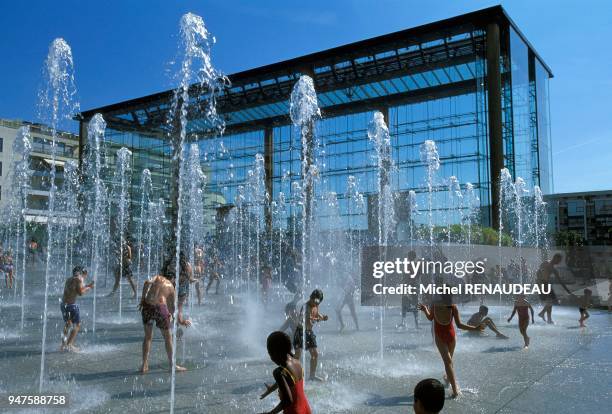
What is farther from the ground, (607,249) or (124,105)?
(124,105)

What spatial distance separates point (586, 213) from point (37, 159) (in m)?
67.1

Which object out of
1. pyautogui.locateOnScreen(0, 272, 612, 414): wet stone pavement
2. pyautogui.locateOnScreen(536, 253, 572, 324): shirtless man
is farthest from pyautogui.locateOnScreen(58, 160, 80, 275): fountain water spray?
pyautogui.locateOnScreen(536, 253, 572, 324): shirtless man

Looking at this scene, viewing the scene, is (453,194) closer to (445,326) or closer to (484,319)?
(484,319)

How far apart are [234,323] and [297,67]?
2400 cm

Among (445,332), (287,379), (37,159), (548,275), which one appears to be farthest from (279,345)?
(37,159)

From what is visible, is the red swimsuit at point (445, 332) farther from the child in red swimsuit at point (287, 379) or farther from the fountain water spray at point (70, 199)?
the fountain water spray at point (70, 199)

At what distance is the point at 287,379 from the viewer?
117 inches

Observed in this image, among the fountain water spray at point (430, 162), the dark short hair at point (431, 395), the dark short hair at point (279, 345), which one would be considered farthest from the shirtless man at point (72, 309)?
the fountain water spray at point (430, 162)

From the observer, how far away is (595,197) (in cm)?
6575

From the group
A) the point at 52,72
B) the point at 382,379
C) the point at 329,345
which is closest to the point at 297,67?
the point at 52,72

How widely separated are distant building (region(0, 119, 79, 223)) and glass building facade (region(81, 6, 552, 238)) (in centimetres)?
1479

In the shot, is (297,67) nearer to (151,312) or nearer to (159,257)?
(159,257)

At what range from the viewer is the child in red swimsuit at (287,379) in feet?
9.63

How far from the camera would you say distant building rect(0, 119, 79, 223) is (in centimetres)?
5050
